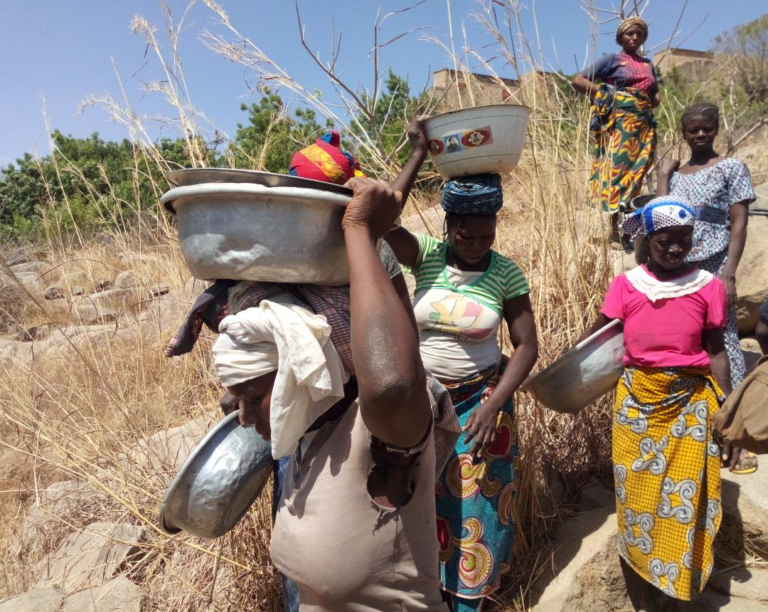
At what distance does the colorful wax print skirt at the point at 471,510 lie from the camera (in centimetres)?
192

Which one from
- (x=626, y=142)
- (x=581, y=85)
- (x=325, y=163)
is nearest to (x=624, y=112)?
(x=626, y=142)

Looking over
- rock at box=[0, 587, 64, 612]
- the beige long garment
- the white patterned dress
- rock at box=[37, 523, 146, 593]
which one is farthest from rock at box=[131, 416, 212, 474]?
the white patterned dress

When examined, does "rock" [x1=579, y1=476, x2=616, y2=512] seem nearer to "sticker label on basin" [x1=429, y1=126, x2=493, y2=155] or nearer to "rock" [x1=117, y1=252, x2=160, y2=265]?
"sticker label on basin" [x1=429, y1=126, x2=493, y2=155]

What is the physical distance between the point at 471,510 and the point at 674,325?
95 centimetres

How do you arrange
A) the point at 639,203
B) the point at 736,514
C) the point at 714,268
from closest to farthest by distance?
the point at 736,514 → the point at 714,268 → the point at 639,203

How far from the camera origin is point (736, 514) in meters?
2.56

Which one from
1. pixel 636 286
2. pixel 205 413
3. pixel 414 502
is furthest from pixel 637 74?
pixel 414 502

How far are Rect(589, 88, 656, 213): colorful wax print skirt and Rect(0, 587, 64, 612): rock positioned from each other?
3.45 meters

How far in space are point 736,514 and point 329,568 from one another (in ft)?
7.32

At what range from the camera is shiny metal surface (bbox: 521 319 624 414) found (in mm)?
2141

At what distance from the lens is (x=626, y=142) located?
4.01 metres

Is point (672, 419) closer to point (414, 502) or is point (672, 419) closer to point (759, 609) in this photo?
point (759, 609)

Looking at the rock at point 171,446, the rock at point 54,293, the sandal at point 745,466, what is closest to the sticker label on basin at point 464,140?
the rock at point 171,446

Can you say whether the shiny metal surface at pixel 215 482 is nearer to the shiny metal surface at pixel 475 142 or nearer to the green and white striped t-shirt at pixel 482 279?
the green and white striped t-shirt at pixel 482 279
